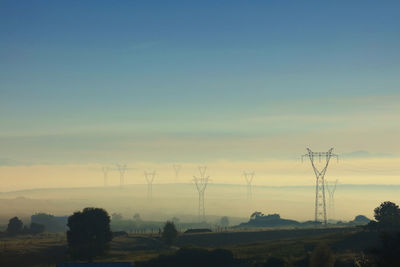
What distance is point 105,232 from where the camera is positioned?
152750 mm

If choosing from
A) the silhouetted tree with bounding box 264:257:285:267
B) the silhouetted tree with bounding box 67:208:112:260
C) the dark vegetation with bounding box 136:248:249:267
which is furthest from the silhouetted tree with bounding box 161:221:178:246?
the silhouetted tree with bounding box 264:257:285:267

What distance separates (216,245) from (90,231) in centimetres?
4107

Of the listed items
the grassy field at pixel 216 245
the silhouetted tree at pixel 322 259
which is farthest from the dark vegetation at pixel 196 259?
the silhouetted tree at pixel 322 259

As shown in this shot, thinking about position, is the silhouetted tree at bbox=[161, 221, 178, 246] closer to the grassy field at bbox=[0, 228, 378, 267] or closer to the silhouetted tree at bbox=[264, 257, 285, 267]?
the grassy field at bbox=[0, 228, 378, 267]

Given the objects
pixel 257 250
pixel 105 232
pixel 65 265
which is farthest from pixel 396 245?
pixel 105 232

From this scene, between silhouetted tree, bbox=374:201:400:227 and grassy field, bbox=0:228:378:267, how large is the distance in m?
19.1

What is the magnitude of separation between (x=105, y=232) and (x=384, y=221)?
8804 cm

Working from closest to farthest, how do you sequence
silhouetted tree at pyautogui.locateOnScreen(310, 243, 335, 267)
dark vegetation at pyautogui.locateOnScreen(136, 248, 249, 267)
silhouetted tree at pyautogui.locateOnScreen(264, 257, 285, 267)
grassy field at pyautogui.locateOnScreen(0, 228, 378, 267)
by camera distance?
silhouetted tree at pyautogui.locateOnScreen(310, 243, 335, 267) < silhouetted tree at pyautogui.locateOnScreen(264, 257, 285, 267) < dark vegetation at pyautogui.locateOnScreen(136, 248, 249, 267) < grassy field at pyautogui.locateOnScreen(0, 228, 378, 267)

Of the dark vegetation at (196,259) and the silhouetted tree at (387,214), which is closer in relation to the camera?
the dark vegetation at (196,259)

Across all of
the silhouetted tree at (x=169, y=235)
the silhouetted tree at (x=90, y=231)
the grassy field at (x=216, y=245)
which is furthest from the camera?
the silhouetted tree at (x=169, y=235)

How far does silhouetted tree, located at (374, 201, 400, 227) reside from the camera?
169 meters

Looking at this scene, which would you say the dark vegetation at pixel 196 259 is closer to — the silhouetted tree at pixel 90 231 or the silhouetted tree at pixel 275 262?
the silhouetted tree at pixel 275 262

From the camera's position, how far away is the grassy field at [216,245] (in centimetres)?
12606

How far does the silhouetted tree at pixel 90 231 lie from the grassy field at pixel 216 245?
11.7 feet
